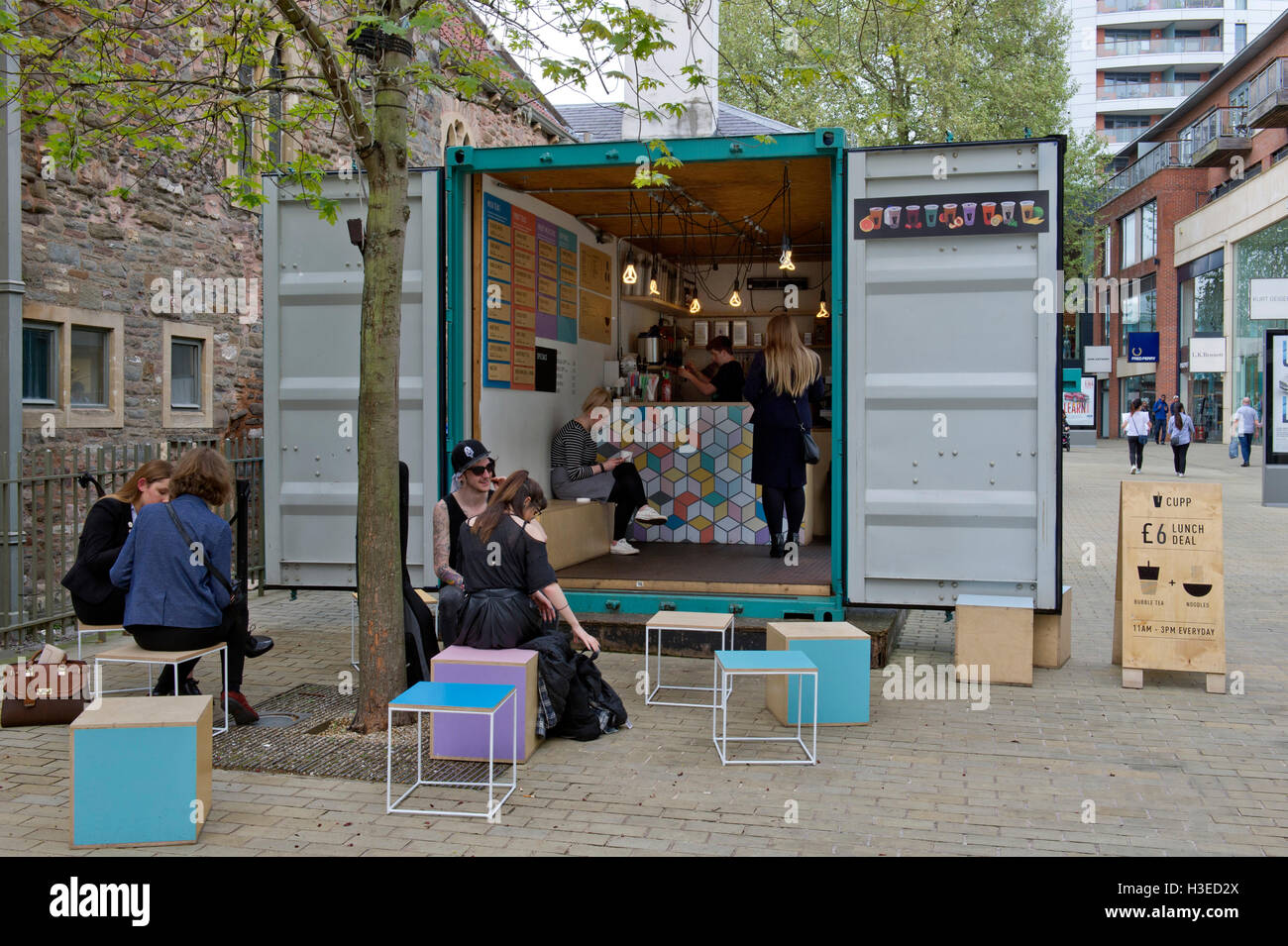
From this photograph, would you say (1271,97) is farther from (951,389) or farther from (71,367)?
(71,367)

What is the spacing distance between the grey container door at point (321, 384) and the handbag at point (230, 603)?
1.46 meters

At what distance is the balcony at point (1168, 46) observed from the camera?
213ft

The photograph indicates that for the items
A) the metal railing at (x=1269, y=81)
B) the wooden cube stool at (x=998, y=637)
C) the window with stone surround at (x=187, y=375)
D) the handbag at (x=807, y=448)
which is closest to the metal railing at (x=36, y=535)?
the window with stone surround at (x=187, y=375)

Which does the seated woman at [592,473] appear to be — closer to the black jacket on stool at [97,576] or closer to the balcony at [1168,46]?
the black jacket on stool at [97,576]

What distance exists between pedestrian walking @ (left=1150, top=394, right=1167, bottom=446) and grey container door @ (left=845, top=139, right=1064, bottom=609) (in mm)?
37705

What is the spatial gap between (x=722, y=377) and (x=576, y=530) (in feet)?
8.77

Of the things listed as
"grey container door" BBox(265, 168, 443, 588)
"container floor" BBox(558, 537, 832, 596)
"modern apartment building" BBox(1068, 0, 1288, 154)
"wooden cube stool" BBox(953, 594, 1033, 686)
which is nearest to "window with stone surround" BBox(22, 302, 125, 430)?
"grey container door" BBox(265, 168, 443, 588)

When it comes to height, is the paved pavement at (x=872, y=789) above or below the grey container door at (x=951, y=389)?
below

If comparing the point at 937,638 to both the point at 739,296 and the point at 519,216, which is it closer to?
the point at 519,216

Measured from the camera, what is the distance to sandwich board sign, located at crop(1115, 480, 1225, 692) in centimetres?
715

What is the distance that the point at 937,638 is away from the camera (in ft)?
29.2

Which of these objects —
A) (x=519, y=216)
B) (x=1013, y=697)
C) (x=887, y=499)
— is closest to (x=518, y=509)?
(x=887, y=499)

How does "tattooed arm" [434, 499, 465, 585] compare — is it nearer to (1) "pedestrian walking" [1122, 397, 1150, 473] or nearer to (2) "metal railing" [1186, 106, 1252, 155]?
(1) "pedestrian walking" [1122, 397, 1150, 473]

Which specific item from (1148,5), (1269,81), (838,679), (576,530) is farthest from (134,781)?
(1148,5)
